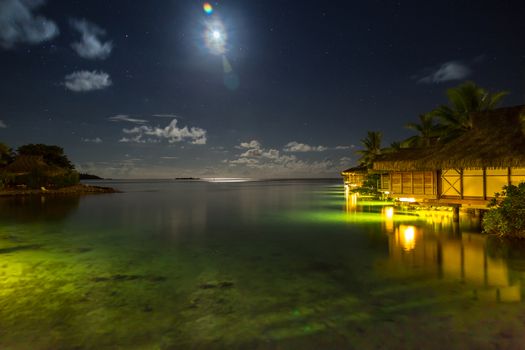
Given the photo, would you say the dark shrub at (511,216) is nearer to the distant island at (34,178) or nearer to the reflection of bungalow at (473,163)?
the reflection of bungalow at (473,163)

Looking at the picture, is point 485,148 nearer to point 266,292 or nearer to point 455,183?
point 455,183

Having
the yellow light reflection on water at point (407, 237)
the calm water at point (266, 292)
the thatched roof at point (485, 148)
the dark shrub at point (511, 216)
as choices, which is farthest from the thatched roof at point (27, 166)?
the dark shrub at point (511, 216)

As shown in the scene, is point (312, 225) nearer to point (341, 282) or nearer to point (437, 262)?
point (437, 262)

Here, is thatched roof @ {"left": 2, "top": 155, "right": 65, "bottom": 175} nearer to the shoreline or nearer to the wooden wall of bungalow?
the shoreline

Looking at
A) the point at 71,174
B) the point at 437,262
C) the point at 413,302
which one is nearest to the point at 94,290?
the point at 413,302

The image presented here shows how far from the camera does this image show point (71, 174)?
40.9 m

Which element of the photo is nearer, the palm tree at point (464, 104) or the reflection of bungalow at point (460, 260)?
the reflection of bungalow at point (460, 260)

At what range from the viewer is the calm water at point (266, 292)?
4.22 m

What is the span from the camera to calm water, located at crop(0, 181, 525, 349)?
4.22 m

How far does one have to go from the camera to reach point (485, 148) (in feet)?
41.5

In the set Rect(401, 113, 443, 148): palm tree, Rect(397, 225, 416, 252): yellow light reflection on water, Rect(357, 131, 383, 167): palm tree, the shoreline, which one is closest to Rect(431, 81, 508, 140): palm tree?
Rect(401, 113, 443, 148): palm tree

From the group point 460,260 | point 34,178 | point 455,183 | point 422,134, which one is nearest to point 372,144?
point 422,134

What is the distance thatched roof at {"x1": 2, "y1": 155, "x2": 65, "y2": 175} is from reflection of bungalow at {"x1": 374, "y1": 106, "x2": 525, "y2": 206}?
36.8 metres

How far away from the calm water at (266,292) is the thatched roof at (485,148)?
9.31 ft
